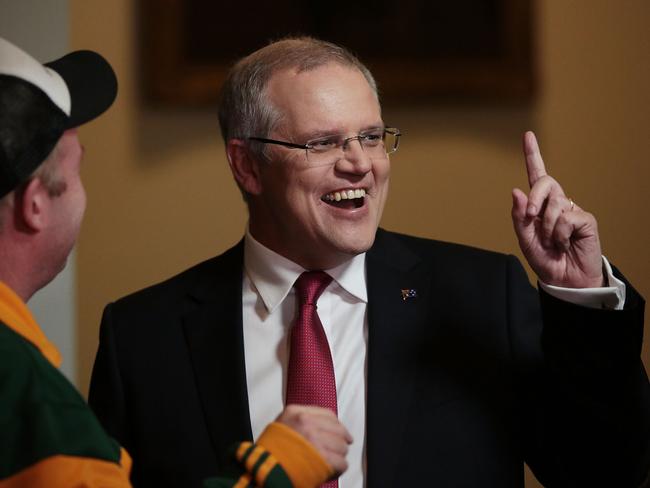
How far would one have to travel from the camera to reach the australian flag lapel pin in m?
1.98

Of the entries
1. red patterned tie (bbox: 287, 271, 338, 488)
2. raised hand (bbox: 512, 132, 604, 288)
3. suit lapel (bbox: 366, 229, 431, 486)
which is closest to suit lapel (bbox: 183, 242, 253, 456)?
red patterned tie (bbox: 287, 271, 338, 488)

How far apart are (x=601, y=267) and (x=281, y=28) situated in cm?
163

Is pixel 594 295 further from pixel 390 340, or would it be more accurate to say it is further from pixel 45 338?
pixel 45 338

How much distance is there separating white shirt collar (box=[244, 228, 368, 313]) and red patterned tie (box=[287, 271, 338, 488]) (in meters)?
0.06

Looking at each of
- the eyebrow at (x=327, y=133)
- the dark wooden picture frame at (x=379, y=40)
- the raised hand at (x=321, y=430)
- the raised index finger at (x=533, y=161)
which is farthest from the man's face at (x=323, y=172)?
the dark wooden picture frame at (x=379, y=40)

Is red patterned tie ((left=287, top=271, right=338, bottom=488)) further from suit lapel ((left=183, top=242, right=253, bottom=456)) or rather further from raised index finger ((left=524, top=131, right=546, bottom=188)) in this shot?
raised index finger ((left=524, top=131, right=546, bottom=188))

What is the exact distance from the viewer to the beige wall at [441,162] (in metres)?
3.07

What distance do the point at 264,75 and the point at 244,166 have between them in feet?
0.66

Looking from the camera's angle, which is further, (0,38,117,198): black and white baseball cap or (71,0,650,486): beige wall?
(71,0,650,486): beige wall

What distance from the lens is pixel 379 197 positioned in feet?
6.49

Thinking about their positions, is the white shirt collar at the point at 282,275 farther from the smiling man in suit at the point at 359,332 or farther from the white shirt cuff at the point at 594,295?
the white shirt cuff at the point at 594,295

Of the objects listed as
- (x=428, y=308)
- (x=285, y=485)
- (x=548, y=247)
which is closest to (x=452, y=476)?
(x=428, y=308)

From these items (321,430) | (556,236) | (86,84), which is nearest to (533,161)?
(556,236)

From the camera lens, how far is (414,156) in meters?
3.10
